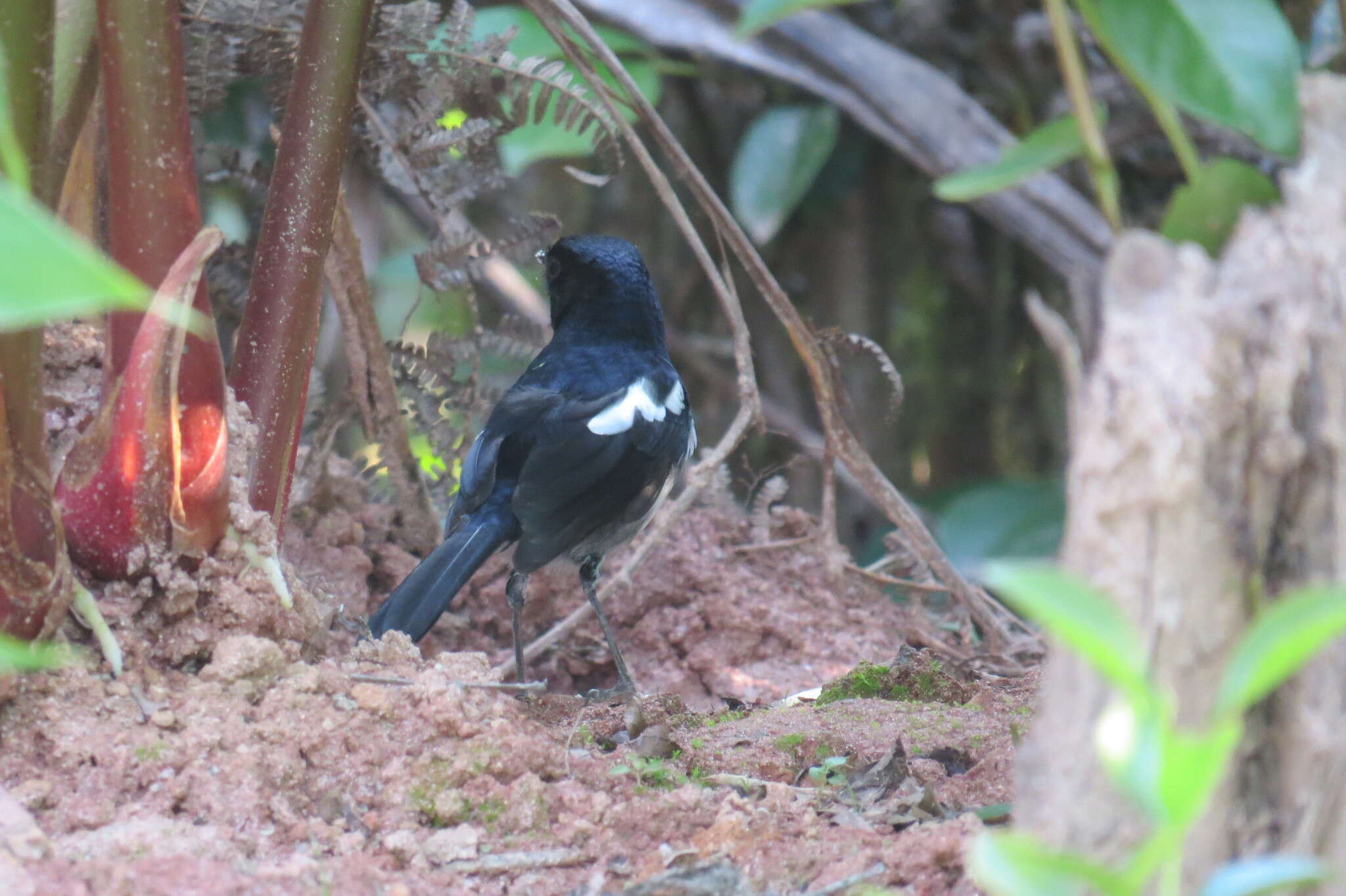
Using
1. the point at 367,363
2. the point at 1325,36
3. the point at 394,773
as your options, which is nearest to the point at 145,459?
the point at 394,773

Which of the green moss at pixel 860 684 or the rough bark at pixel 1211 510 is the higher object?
the rough bark at pixel 1211 510

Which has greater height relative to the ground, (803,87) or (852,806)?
(803,87)

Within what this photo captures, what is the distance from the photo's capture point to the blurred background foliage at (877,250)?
4.57 metres

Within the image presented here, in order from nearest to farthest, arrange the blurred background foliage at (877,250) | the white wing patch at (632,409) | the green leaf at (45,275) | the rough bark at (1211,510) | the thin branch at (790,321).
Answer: the green leaf at (45,275)
the rough bark at (1211,510)
the thin branch at (790,321)
the white wing patch at (632,409)
the blurred background foliage at (877,250)

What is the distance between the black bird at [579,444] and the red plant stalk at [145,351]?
967mm

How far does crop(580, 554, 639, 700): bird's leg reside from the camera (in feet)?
9.71

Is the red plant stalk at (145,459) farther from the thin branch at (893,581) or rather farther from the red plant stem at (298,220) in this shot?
the thin branch at (893,581)

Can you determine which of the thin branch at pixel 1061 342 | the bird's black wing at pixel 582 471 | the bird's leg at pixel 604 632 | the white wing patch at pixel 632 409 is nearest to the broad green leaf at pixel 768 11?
the thin branch at pixel 1061 342

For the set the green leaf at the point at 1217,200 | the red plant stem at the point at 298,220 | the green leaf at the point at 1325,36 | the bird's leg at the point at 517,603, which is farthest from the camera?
the green leaf at the point at 1325,36

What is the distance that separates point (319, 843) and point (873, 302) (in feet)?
14.0

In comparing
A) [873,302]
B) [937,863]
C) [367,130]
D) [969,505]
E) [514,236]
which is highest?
[367,130]

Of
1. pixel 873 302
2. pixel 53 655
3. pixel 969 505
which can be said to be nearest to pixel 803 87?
pixel 873 302

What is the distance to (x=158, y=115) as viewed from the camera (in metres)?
1.84

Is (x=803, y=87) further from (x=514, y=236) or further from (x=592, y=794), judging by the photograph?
(x=592, y=794)
